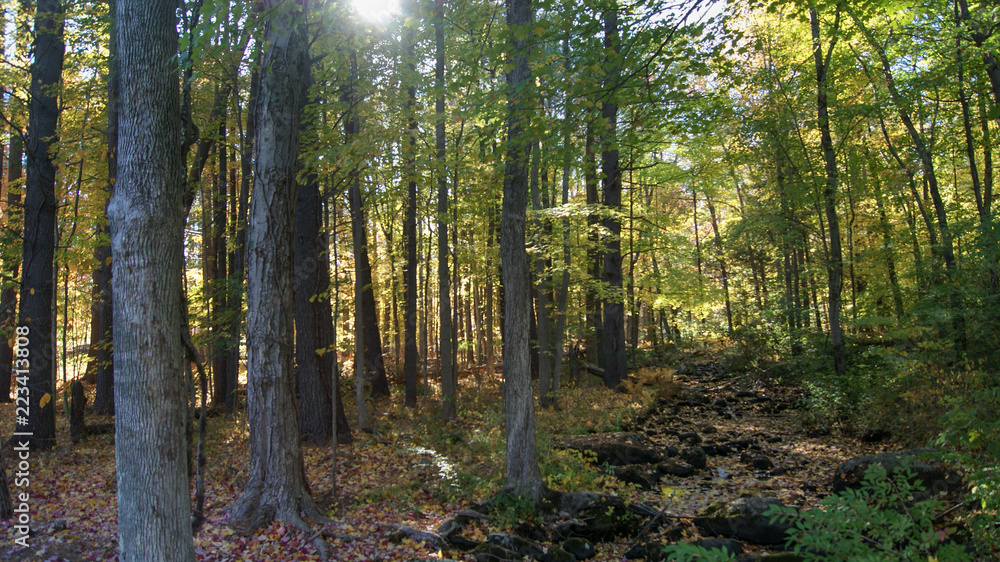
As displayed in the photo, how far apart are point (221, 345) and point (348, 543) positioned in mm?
8641

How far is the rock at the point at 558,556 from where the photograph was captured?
18.1ft

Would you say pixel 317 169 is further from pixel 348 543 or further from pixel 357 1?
pixel 348 543

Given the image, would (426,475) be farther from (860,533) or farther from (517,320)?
(860,533)

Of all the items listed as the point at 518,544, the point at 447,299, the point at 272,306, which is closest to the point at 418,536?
the point at 518,544

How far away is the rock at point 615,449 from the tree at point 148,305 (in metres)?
6.68

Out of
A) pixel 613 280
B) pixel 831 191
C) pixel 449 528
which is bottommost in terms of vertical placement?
pixel 449 528

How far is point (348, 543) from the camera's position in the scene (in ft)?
18.0

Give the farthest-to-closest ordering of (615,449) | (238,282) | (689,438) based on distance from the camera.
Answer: (238,282) < (689,438) < (615,449)

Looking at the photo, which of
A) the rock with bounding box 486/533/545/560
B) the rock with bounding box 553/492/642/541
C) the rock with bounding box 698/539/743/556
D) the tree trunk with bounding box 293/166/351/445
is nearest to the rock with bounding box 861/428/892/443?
the rock with bounding box 698/539/743/556

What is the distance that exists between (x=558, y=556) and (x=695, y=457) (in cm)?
472

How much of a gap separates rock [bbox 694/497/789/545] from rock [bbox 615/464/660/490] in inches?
58.9

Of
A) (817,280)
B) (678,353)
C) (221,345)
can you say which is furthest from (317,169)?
(678,353)

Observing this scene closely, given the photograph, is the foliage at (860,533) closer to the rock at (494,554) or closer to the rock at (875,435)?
the rock at (494,554)

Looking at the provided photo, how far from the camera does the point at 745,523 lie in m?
6.02
